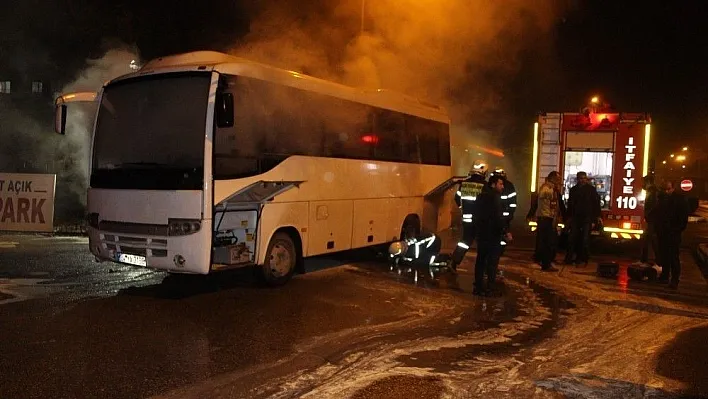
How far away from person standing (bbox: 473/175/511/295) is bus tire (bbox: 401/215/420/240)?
3.42m

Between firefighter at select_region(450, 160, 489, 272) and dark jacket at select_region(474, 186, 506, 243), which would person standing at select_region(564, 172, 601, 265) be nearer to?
firefighter at select_region(450, 160, 489, 272)

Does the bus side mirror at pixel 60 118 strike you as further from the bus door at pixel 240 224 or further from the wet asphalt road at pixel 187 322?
the bus door at pixel 240 224

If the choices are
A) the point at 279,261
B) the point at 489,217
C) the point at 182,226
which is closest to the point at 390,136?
the point at 489,217

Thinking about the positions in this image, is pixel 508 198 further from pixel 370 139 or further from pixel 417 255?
pixel 370 139

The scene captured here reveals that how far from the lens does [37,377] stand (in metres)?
5.01

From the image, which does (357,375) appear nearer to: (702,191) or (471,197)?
(471,197)

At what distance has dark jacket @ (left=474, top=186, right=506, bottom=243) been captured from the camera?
8.59 metres

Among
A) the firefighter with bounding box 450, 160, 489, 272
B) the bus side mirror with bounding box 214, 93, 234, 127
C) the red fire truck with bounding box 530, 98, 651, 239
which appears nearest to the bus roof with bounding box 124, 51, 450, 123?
the bus side mirror with bounding box 214, 93, 234, 127

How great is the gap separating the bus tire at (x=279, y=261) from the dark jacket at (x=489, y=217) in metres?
2.65

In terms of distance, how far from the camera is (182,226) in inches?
303

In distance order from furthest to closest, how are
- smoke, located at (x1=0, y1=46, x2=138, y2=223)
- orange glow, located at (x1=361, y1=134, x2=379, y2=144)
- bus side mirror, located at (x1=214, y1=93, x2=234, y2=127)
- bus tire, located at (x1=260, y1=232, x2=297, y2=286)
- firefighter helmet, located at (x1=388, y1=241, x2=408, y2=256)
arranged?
smoke, located at (x1=0, y1=46, x2=138, y2=223) → firefighter helmet, located at (x1=388, y1=241, x2=408, y2=256) → orange glow, located at (x1=361, y1=134, x2=379, y2=144) → bus tire, located at (x1=260, y1=232, x2=297, y2=286) → bus side mirror, located at (x1=214, y1=93, x2=234, y2=127)

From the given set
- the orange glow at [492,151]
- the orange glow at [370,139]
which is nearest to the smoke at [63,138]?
the orange glow at [370,139]

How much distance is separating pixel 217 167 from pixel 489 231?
3.65 metres

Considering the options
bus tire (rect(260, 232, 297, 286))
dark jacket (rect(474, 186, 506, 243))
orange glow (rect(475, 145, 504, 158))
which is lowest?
bus tire (rect(260, 232, 297, 286))
